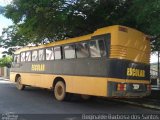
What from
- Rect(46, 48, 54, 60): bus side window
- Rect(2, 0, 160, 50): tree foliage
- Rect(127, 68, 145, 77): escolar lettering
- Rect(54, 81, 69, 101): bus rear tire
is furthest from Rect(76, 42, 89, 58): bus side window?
Rect(46, 48, 54, 60): bus side window

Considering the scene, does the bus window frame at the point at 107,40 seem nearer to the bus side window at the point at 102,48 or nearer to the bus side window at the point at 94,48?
the bus side window at the point at 102,48

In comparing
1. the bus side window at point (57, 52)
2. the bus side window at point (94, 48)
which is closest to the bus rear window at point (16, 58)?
the bus side window at point (57, 52)

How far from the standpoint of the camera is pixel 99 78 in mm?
13562

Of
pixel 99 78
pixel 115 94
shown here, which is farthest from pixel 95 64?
pixel 115 94

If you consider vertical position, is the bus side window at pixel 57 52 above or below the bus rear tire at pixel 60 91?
above

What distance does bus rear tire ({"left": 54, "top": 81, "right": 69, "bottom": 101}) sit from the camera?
16203mm

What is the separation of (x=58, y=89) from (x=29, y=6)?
415cm

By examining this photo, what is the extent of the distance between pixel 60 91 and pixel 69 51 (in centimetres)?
203

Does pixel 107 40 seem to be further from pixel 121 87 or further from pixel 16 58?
pixel 16 58

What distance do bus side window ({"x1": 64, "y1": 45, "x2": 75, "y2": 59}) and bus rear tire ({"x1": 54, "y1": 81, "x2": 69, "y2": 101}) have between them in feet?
4.39

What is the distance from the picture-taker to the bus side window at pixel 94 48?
13932 mm

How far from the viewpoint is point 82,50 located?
49.3 feet

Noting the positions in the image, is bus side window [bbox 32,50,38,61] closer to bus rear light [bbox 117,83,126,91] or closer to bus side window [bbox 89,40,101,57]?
bus side window [bbox 89,40,101,57]

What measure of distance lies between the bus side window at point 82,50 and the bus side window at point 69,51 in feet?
1.32
